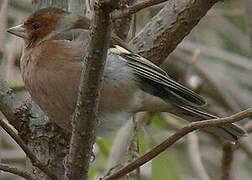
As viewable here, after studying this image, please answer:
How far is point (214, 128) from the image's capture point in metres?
2.62

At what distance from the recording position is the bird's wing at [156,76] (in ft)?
8.19

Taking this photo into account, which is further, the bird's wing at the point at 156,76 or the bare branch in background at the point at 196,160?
the bare branch in background at the point at 196,160

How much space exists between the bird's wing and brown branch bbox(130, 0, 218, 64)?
0.19ft

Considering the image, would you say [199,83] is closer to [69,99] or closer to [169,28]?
[169,28]

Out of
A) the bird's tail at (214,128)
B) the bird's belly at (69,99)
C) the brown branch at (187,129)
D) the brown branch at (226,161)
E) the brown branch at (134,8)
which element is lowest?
the brown branch at (226,161)

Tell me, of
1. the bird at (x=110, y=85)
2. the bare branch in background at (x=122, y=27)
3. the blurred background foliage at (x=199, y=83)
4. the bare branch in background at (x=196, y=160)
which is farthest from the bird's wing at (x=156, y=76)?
the bare branch in background at (x=196, y=160)

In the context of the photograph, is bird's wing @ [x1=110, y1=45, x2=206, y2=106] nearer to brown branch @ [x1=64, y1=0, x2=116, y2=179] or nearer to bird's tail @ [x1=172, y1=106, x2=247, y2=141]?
bird's tail @ [x1=172, y1=106, x2=247, y2=141]

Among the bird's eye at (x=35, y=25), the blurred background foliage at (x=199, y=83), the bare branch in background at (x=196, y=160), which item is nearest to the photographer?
the bird's eye at (x=35, y=25)

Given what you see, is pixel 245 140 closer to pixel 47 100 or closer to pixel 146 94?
pixel 146 94

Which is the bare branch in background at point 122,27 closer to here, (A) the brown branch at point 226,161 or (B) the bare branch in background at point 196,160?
(A) the brown branch at point 226,161

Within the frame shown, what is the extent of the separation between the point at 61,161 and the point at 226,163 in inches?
22.9

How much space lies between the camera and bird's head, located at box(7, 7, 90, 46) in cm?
262

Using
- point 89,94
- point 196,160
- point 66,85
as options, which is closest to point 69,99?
point 66,85

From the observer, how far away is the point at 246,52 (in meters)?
5.13
